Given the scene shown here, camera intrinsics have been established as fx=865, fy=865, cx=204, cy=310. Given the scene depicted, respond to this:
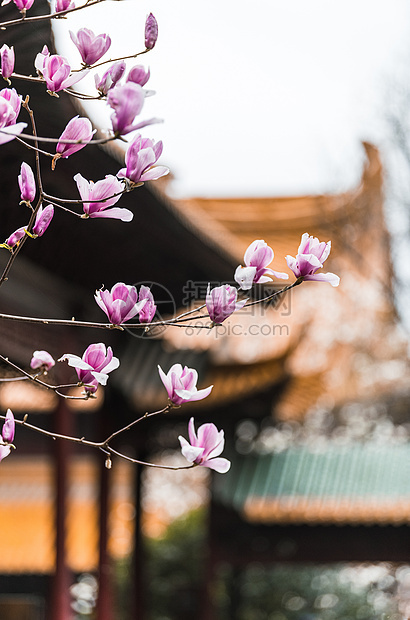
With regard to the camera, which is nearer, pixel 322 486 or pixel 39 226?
pixel 39 226

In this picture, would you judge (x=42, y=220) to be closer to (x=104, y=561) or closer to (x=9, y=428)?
(x=9, y=428)

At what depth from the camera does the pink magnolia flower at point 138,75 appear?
892 millimetres

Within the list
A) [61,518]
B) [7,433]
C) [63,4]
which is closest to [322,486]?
[61,518]

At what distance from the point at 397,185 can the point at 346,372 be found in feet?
24.3

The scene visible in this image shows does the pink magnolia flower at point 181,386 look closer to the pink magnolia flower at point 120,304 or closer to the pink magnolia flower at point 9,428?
the pink magnolia flower at point 120,304

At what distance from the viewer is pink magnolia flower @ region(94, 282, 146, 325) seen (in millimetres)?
1041

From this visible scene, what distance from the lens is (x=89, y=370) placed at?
3.46 feet

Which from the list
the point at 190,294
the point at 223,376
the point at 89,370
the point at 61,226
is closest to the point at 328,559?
the point at 223,376

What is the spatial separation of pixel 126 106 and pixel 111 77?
22 centimetres

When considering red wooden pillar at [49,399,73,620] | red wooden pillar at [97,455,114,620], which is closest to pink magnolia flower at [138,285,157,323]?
red wooden pillar at [49,399,73,620]

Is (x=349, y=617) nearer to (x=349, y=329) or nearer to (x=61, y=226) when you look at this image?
(x=349, y=329)

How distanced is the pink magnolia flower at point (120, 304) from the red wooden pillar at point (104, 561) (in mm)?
3238

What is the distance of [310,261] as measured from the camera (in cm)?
104

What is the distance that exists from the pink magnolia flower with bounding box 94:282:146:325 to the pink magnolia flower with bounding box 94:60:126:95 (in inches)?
9.1
